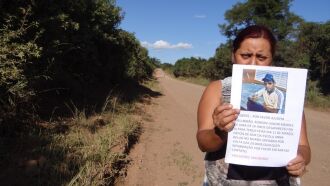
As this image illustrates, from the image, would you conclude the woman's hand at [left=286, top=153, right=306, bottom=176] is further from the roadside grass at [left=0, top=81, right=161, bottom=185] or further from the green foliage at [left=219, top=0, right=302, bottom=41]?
the green foliage at [left=219, top=0, right=302, bottom=41]

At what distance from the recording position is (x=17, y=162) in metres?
5.39

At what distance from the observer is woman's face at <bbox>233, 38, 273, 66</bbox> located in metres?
2.25

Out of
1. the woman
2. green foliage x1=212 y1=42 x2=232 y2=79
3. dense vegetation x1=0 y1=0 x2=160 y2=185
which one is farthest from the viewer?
green foliage x1=212 y1=42 x2=232 y2=79

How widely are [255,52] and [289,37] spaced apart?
94.8 ft

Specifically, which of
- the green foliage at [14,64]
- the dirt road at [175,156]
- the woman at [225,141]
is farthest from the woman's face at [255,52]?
the green foliage at [14,64]

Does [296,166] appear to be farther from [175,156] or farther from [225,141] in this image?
[175,156]

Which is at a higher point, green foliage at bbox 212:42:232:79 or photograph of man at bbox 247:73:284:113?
green foliage at bbox 212:42:232:79

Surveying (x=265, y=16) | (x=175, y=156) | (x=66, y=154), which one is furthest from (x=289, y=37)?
(x=66, y=154)

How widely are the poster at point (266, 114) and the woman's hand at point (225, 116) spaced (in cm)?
4

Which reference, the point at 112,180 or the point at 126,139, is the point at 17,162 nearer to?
the point at 112,180

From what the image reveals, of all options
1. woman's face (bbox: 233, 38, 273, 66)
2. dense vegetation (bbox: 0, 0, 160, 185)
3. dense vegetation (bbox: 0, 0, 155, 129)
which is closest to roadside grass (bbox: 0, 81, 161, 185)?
dense vegetation (bbox: 0, 0, 160, 185)

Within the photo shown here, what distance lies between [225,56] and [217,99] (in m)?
33.8

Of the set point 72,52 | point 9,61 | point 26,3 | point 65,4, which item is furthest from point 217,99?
point 72,52

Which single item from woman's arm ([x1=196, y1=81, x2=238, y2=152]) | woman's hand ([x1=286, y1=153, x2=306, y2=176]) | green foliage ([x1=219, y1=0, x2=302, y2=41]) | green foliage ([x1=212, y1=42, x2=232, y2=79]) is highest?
green foliage ([x1=219, y1=0, x2=302, y2=41])
